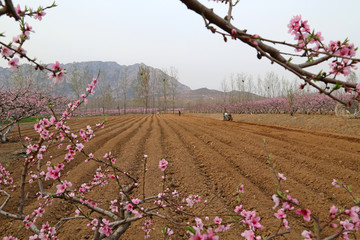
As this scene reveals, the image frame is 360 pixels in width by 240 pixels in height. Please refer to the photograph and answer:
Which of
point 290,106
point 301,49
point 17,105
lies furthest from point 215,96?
point 301,49

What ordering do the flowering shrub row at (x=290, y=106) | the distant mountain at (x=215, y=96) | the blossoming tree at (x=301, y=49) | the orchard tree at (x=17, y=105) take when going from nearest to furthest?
1. the blossoming tree at (x=301, y=49)
2. the orchard tree at (x=17, y=105)
3. the flowering shrub row at (x=290, y=106)
4. the distant mountain at (x=215, y=96)

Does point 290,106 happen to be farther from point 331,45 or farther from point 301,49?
point 301,49

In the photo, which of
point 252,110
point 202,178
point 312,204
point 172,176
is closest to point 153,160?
point 172,176

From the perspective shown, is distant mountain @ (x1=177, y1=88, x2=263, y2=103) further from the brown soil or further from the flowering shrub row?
the brown soil

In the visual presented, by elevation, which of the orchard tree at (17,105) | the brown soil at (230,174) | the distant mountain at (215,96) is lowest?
the brown soil at (230,174)

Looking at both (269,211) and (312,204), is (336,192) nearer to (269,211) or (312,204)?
(312,204)

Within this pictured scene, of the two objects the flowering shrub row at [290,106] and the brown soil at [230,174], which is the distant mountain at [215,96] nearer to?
the flowering shrub row at [290,106]

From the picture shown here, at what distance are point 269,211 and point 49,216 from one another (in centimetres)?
488

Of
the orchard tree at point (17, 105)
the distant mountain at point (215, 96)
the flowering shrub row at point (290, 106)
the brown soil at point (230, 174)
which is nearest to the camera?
the brown soil at point (230, 174)

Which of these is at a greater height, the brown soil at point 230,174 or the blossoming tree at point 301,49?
the blossoming tree at point 301,49

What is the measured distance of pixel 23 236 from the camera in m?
3.42

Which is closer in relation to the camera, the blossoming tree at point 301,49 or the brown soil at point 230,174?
the blossoming tree at point 301,49

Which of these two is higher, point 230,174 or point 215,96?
point 215,96

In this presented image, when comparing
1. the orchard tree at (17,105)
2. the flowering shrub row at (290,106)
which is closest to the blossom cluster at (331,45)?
the orchard tree at (17,105)
